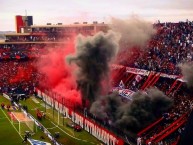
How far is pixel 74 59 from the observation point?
4606 centimetres

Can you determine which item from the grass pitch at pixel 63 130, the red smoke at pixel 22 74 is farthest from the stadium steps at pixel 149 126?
the red smoke at pixel 22 74

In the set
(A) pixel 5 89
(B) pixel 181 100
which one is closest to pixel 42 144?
(B) pixel 181 100

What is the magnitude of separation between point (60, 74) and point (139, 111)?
28153mm

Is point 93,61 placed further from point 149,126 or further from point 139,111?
point 149,126

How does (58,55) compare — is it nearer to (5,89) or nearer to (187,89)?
(5,89)

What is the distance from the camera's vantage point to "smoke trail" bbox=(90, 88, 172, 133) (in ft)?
105

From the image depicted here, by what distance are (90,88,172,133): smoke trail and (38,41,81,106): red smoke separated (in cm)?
815

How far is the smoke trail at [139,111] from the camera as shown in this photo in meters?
32.0

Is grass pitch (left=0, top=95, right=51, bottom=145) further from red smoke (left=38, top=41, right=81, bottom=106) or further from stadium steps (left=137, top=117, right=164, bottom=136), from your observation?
stadium steps (left=137, top=117, right=164, bottom=136)

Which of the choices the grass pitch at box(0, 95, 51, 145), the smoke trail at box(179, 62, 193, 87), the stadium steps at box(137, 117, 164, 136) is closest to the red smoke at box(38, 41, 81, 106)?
the grass pitch at box(0, 95, 51, 145)

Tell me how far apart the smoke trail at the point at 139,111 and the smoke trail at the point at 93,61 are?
7274mm

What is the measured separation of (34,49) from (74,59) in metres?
31.2

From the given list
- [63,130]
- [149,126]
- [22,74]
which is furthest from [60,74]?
[149,126]

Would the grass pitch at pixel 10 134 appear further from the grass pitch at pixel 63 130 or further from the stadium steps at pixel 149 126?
the stadium steps at pixel 149 126
